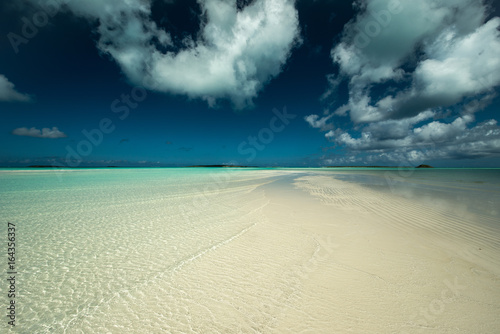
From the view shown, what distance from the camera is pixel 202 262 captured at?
4566mm

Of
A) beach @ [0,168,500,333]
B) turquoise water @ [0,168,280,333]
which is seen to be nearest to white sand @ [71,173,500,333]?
beach @ [0,168,500,333]

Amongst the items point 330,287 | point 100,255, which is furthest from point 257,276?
point 100,255

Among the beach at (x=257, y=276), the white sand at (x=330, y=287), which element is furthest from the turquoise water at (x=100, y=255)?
the white sand at (x=330, y=287)

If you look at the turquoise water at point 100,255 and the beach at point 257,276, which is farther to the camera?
the turquoise water at point 100,255

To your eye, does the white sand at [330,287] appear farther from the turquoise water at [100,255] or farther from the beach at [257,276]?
the turquoise water at [100,255]

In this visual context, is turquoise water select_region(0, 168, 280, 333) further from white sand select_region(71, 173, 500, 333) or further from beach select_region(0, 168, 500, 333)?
white sand select_region(71, 173, 500, 333)

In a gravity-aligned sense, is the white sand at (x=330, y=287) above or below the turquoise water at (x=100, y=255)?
above

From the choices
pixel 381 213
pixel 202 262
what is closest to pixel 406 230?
pixel 381 213

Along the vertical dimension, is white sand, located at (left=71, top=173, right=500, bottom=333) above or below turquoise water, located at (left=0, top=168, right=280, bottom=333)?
above

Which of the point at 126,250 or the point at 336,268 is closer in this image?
the point at 336,268

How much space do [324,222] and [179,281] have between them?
5889 millimetres

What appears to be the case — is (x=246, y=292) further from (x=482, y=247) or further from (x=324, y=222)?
(x=482, y=247)

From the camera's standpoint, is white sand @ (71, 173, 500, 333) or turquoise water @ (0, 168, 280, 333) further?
turquoise water @ (0, 168, 280, 333)

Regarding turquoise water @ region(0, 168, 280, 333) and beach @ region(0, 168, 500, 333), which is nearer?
beach @ region(0, 168, 500, 333)
